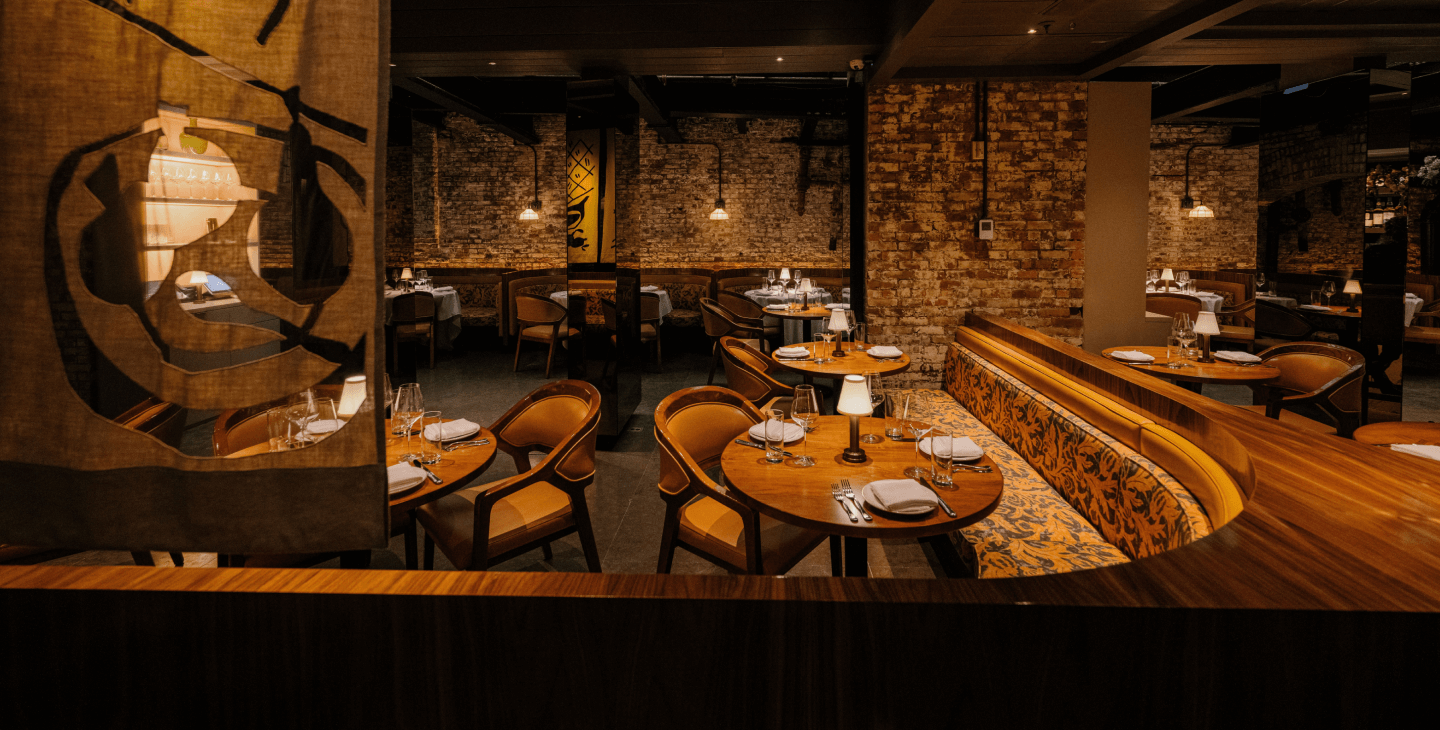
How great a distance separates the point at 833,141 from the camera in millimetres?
10336

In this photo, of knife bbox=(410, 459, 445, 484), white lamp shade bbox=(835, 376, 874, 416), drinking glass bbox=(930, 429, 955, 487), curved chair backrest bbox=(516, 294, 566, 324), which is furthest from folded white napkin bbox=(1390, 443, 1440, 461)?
curved chair backrest bbox=(516, 294, 566, 324)

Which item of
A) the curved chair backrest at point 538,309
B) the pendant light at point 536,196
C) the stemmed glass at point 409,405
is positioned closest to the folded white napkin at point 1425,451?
the stemmed glass at point 409,405

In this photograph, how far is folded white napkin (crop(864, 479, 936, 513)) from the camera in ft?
6.51

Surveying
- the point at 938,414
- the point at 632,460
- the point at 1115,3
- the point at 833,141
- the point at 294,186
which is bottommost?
the point at 632,460

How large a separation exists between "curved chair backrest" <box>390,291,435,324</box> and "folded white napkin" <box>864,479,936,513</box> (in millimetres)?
6498

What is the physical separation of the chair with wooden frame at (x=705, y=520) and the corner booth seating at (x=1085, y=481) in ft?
2.22

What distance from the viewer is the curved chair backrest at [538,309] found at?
8000mm

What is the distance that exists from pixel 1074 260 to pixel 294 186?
5400 millimetres

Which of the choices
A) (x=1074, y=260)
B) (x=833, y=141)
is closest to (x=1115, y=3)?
(x=1074, y=260)

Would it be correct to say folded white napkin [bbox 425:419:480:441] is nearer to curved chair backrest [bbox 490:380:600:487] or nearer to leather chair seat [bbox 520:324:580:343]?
curved chair backrest [bbox 490:380:600:487]

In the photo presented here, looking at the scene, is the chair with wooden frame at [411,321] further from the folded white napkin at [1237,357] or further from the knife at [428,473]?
the folded white napkin at [1237,357]

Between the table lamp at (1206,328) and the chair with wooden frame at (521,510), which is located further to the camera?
the table lamp at (1206,328)

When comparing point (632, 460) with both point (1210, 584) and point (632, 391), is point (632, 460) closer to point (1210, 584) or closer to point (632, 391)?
point (632, 391)

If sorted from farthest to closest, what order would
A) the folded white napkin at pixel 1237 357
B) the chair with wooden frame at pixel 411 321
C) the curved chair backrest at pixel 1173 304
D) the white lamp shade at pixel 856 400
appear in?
the curved chair backrest at pixel 1173 304 → the chair with wooden frame at pixel 411 321 → the folded white napkin at pixel 1237 357 → the white lamp shade at pixel 856 400
